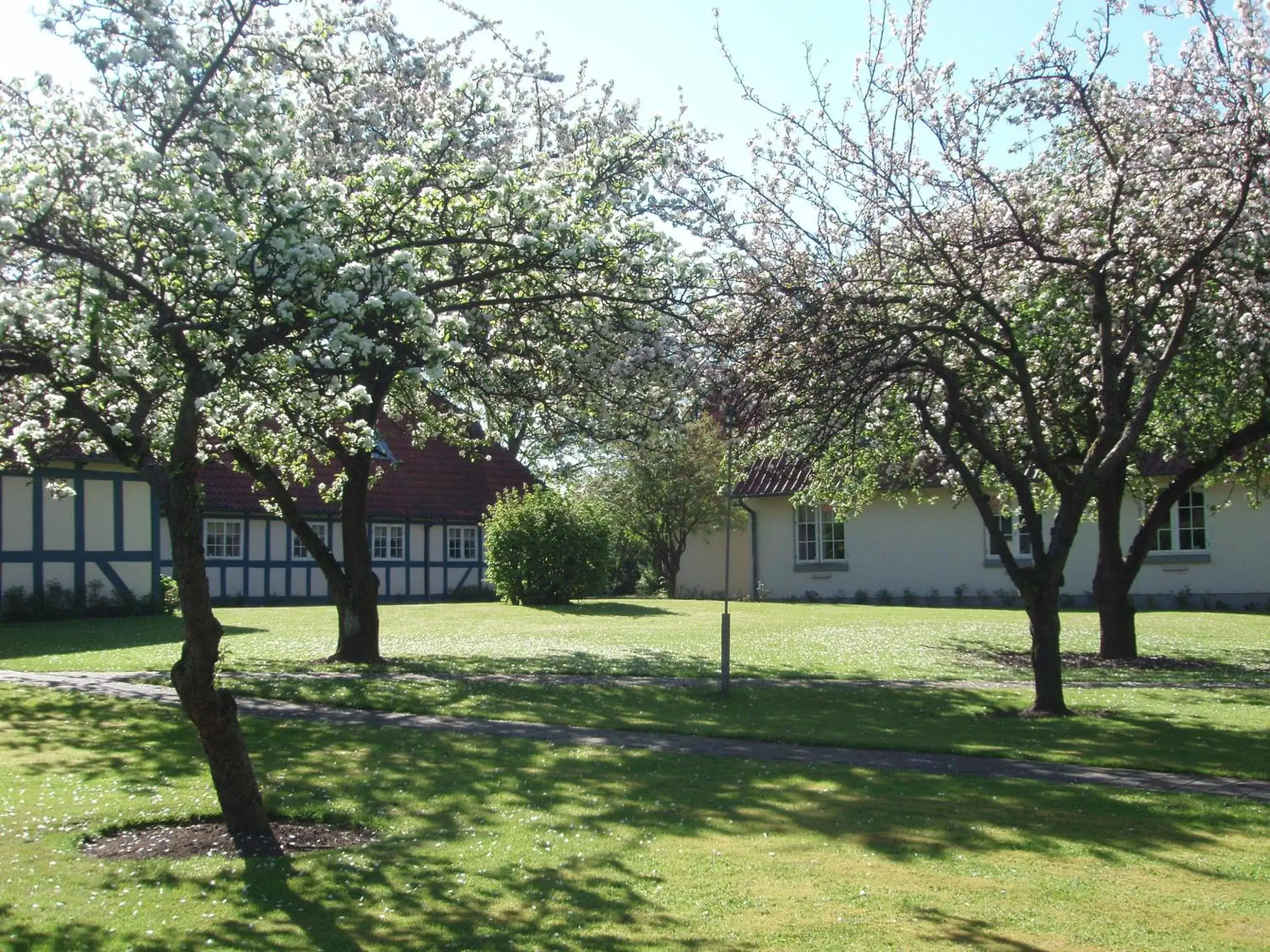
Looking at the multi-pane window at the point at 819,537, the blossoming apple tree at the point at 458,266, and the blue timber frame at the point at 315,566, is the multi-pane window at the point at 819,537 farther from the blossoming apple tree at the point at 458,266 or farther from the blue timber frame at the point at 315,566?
the blossoming apple tree at the point at 458,266

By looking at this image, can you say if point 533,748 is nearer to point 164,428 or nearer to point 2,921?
point 164,428

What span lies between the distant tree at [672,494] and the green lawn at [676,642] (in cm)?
636

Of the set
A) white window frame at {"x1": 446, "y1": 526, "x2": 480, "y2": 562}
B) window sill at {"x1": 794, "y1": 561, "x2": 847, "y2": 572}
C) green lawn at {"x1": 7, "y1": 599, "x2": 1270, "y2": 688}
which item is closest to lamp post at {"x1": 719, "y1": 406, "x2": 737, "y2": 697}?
green lawn at {"x1": 7, "y1": 599, "x2": 1270, "y2": 688}

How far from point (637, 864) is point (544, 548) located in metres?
25.3

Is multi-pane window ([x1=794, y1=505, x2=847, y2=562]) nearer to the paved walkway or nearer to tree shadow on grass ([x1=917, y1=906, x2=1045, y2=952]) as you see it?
the paved walkway

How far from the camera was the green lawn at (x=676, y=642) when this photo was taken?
1661cm

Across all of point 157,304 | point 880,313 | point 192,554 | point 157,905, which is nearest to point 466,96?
point 880,313

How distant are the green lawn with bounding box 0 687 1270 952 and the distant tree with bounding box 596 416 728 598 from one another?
25.4 meters

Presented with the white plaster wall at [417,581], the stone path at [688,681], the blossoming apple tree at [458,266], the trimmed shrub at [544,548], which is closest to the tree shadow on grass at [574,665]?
the stone path at [688,681]

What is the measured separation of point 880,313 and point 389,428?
79.9 feet

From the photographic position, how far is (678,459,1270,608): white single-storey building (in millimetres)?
28141

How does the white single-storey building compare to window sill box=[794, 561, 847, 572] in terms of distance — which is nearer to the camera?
the white single-storey building

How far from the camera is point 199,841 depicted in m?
7.24

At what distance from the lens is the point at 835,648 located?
63.9ft
